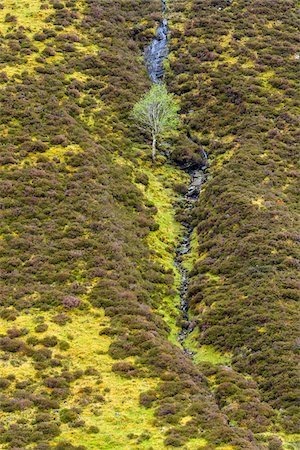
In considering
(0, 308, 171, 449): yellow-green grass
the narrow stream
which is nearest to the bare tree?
the narrow stream

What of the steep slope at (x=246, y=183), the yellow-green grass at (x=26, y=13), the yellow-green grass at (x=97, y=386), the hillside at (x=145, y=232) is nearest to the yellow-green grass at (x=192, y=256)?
the hillside at (x=145, y=232)

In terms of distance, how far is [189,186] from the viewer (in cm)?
6869

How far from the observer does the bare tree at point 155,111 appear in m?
71.4

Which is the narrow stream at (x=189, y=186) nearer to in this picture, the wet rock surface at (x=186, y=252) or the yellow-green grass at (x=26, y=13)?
the wet rock surface at (x=186, y=252)

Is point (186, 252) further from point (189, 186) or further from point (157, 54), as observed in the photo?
point (157, 54)

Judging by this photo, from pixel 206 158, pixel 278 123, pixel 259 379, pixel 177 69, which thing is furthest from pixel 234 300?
pixel 177 69

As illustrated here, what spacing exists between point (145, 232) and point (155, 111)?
64.8 feet

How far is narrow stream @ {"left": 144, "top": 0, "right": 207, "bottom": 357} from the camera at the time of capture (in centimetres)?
5147

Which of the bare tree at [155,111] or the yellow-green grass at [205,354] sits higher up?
the bare tree at [155,111]

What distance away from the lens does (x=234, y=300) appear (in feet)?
160

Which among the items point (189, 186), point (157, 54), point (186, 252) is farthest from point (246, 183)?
point (157, 54)

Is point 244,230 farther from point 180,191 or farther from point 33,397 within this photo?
point 33,397

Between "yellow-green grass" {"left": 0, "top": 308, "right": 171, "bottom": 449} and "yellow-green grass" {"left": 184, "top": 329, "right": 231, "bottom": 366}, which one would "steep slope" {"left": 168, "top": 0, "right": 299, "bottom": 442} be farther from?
"yellow-green grass" {"left": 0, "top": 308, "right": 171, "bottom": 449}

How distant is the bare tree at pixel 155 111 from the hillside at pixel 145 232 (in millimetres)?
1868
